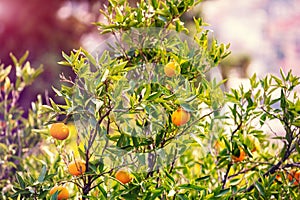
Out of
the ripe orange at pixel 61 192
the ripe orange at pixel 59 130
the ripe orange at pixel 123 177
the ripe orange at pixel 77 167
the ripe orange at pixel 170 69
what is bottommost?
the ripe orange at pixel 61 192

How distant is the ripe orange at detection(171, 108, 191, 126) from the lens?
1.04 meters

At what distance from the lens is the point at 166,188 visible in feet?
3.42

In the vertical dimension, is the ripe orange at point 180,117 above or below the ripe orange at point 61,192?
above

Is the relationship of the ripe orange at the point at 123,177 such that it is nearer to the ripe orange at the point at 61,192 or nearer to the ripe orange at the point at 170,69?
the ripe orange at the point at 61,192

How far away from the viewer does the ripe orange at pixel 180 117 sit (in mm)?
1038

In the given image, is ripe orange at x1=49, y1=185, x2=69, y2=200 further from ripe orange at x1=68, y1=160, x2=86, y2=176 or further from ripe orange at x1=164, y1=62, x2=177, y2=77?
ripe orange at x1=164, y1=62, x2=177, y2=77

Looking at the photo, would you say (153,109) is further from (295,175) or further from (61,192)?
(295,175)

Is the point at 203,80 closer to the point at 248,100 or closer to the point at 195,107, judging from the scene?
the point at 195,107

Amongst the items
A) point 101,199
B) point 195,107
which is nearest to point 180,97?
point 195,107

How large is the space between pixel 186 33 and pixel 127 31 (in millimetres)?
158

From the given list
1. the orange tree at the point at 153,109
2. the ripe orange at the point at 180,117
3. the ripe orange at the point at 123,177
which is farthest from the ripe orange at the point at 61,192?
the ripe orange at the point at 180,117

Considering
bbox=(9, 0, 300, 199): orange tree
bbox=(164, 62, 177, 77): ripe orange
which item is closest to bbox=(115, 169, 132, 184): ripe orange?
bbox=(9, 0, 300, 199): orange tree

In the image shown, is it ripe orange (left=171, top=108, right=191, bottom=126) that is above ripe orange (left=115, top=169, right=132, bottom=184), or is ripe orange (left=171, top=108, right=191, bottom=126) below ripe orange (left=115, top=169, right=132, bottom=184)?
above

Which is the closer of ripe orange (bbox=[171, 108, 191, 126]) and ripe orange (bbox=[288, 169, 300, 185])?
ripe orange (bbox=[171, 108, 191, 126])
